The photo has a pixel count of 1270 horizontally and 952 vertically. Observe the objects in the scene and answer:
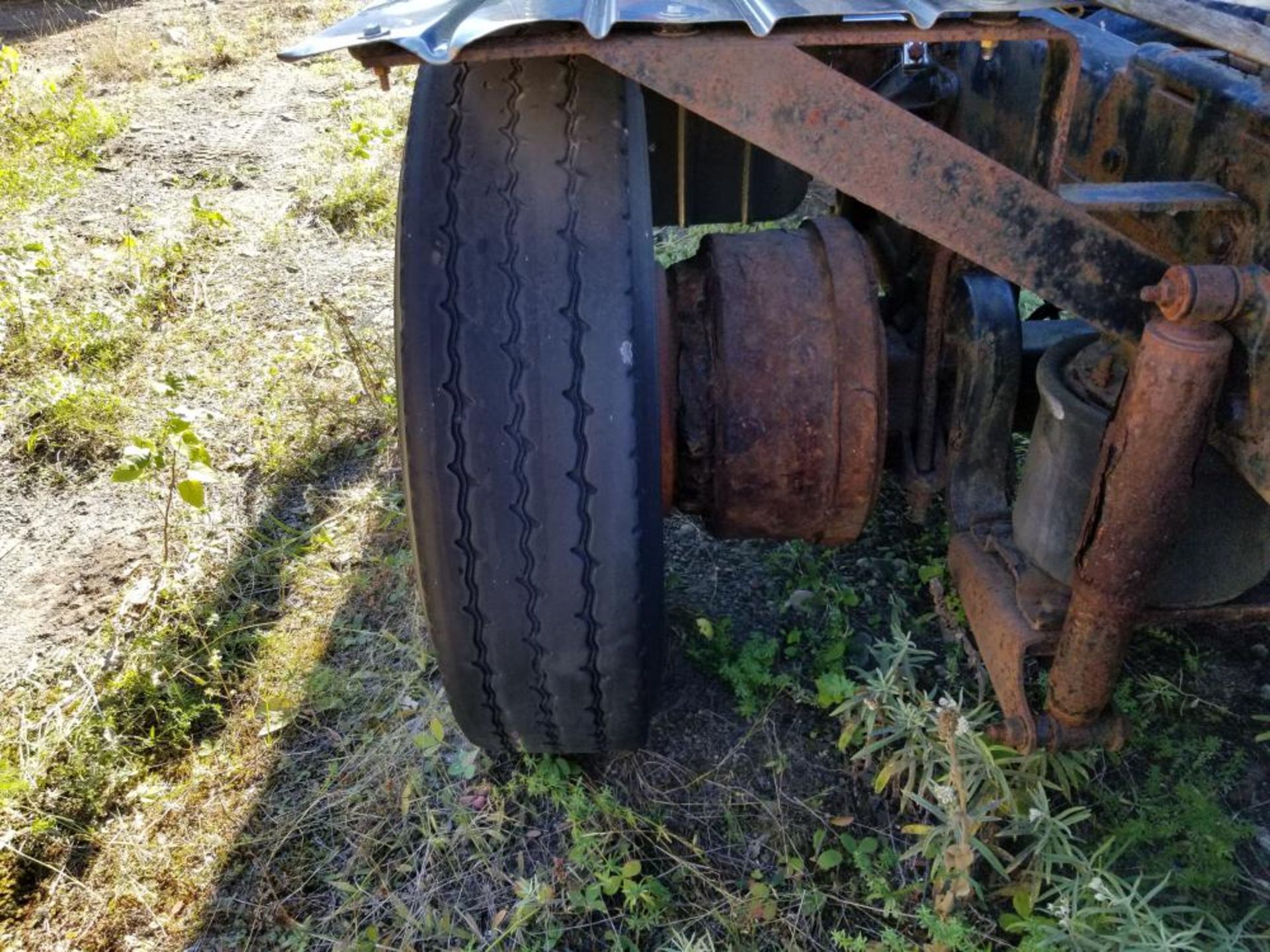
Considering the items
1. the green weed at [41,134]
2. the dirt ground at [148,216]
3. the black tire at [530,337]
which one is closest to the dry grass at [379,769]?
the dirt ground at [148,216]

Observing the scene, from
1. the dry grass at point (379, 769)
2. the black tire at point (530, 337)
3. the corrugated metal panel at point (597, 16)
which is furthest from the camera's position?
the dry grass at point (379, 769)

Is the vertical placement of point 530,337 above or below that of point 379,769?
above

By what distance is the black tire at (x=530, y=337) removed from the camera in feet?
5.14

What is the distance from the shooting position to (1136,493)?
1535mm

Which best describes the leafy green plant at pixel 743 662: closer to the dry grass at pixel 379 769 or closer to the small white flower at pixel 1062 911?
the dry grass at pixel 379 769

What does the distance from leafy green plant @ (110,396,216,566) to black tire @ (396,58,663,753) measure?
1363mm

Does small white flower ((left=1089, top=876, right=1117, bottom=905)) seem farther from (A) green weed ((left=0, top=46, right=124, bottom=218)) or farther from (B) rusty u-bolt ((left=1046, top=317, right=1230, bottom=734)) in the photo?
(A) green weed ((left=0, top=46, right=124, bottom=218))

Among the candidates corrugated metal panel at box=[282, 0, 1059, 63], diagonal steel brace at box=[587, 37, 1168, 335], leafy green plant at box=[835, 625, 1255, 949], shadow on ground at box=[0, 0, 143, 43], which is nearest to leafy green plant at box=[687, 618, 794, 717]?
leafy green plant at box=[835, 625, 1255, 949]

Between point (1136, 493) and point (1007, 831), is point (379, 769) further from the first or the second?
point (1136, 493)

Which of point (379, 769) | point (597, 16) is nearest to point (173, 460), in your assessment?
point (379, 769)

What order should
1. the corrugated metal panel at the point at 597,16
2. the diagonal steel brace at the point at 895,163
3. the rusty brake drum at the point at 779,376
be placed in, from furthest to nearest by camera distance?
the rusty brake drum at the point at 779,376 → the diagonal steel brace at the point at 895,163 → the corrugated metal panel at the point at 597,16

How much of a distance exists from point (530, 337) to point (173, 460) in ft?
5.58

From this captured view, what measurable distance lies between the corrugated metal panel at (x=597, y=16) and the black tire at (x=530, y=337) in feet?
0.65

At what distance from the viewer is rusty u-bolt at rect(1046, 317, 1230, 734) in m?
1.43
